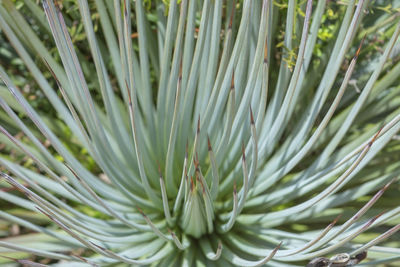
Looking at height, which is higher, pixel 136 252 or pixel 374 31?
pixel 374 31

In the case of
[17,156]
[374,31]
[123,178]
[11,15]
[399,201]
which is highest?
[11,15]

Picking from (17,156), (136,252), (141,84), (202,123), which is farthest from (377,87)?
(17,156)

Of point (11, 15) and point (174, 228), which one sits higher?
point (11, 15)

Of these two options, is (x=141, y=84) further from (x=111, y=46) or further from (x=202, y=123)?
(x=202, y=123)

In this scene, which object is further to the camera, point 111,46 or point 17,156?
point 17,156

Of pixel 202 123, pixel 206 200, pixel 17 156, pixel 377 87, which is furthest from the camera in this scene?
pixel 17 156

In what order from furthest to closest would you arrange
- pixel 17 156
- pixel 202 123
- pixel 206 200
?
pixel 17 156 → pixel 202 123 → pixel 206 200

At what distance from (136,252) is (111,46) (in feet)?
1.55

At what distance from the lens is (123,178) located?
1071mm

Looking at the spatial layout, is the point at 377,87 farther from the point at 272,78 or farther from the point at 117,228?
the point at 117,228

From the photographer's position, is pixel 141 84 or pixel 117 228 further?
pixel 141 84

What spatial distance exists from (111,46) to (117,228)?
1.38 feet

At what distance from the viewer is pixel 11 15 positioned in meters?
0.97

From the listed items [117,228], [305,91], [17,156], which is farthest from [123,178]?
[305,91]
